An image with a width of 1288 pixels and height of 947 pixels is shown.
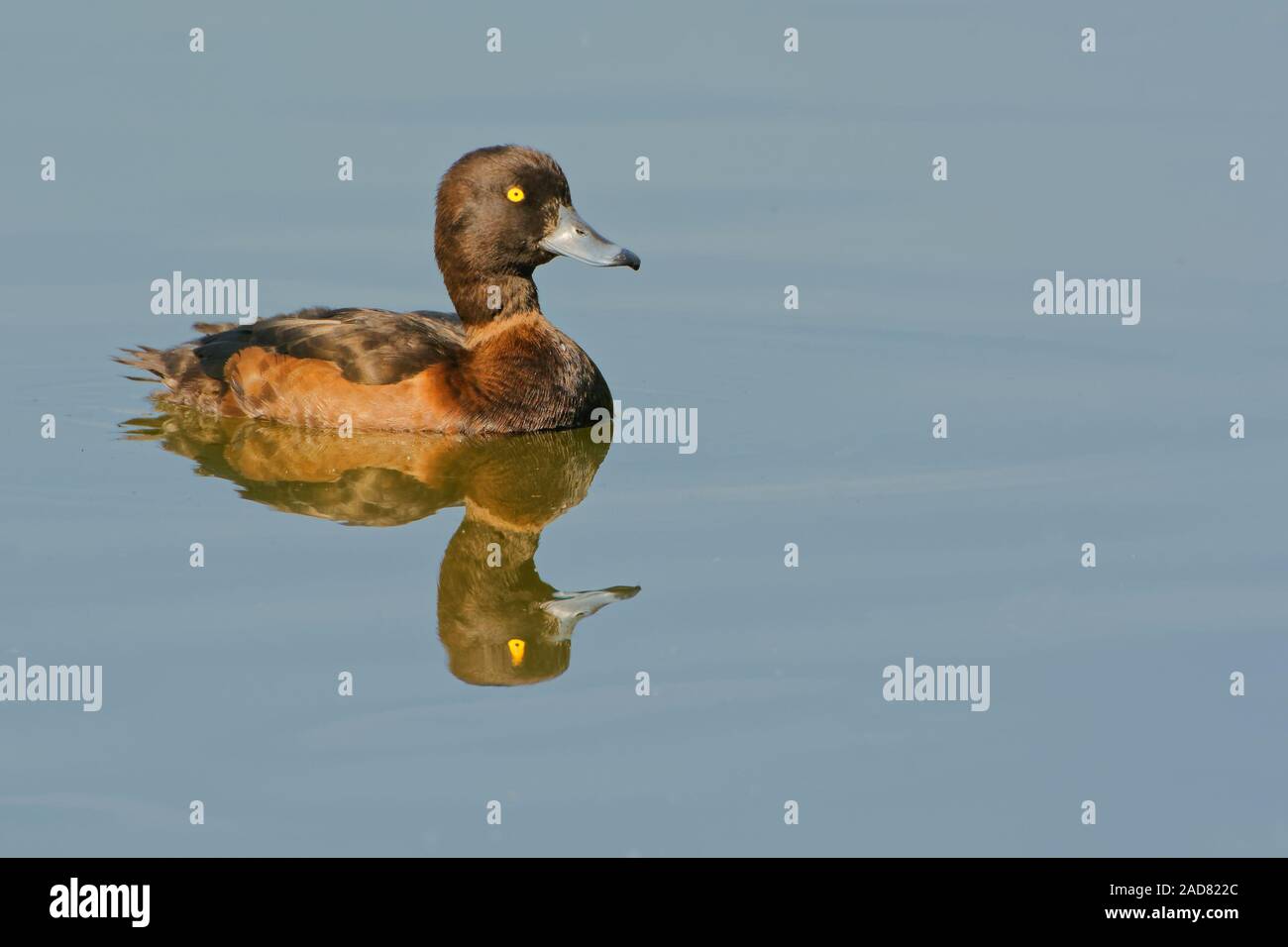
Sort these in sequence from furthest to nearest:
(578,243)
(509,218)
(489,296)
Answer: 1. (489,296)
2. (578,243)
3. (509,218)

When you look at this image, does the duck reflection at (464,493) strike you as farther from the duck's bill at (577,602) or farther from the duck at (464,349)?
the duck at (464,349)

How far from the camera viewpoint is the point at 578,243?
49.2 feet

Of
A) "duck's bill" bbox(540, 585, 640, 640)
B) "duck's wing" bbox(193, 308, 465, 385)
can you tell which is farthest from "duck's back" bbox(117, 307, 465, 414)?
"duck's bill" bbox(540, 585, 640, 640)

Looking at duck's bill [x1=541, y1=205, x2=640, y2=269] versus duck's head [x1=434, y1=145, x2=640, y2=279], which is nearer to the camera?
duck's head [x1=434, y1=145, x2=640, y2=279]

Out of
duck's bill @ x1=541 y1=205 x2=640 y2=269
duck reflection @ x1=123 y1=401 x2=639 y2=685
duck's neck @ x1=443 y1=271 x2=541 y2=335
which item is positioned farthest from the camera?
duck's neck @ x1=443 y1=271 x2=541 y2=335

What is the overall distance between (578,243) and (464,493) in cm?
217

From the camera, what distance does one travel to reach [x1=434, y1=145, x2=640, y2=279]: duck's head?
14859 millimetres

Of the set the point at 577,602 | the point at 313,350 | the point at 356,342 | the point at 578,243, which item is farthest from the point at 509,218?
the point at 577,602

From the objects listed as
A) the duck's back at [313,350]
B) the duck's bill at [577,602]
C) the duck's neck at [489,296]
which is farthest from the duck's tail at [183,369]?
the duck's bill at [577,602]

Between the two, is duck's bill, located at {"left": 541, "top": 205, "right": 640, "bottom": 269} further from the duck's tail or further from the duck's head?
the duck's tail

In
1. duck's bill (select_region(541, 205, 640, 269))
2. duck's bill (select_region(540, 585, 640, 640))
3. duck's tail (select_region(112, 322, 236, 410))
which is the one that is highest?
duck's bill (select_region(541, 205, 640, 269))

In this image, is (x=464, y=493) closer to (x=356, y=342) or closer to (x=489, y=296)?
(x=356, y=342)

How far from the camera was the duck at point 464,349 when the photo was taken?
48.0 feet

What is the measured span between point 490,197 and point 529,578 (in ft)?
11.2
